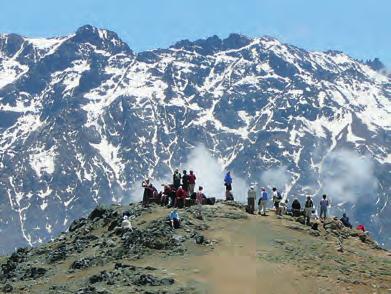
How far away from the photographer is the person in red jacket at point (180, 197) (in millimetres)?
66312

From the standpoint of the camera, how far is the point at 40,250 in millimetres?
67375

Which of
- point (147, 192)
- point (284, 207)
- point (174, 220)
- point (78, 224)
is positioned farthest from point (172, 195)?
point (78, 224)

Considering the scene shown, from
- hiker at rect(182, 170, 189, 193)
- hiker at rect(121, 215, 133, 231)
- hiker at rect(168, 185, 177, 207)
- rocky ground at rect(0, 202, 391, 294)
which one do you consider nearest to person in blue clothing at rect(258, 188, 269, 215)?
rocky ground at rect(0, 202, 391, 294)

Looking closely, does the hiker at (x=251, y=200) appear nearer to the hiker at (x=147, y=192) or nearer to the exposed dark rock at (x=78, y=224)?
the hiker at (x=147, y=192)

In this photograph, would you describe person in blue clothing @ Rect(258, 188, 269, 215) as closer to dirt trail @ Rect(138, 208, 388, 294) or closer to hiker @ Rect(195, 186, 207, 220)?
hiker @ Rect(195, 186, 207, 220)

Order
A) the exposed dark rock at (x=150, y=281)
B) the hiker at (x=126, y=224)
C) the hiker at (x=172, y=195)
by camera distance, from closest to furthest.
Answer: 1. the exposed dark rock at (x=150, y=281)
2. the hiker at (x=126, y=224)
3. the hiker at (x=172, y=195)

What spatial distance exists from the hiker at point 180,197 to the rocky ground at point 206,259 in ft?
6.90

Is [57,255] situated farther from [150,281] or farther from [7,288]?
[150,281]

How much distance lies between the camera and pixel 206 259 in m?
51.5

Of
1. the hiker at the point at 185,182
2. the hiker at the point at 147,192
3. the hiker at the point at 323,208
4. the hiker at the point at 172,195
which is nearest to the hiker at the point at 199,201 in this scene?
the hiker at the point at 185,182

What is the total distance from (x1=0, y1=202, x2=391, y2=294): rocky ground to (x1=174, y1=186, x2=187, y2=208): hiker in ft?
6.90

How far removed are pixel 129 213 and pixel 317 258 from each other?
20246mm

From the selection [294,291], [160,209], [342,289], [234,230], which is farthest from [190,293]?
[160,209]

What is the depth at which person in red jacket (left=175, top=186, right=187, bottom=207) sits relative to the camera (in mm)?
66312
